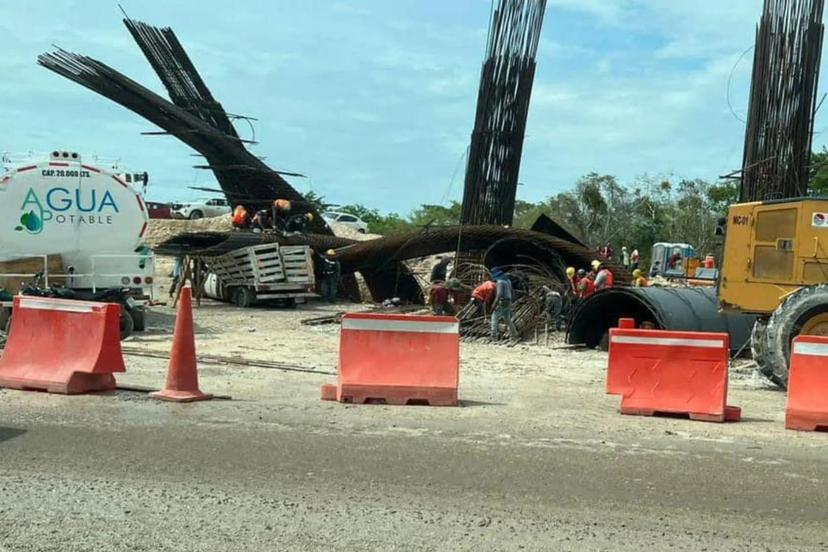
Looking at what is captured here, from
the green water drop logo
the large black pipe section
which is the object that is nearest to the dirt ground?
the large black pipe section

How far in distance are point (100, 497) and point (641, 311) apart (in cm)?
1309

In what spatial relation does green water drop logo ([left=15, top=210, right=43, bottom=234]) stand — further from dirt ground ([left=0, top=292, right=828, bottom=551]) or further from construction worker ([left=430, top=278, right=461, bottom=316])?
construction worker ([left=430, top=278, right=461, bottom=316])

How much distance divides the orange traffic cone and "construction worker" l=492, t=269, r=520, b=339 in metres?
9.45

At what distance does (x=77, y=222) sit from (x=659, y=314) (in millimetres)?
10890

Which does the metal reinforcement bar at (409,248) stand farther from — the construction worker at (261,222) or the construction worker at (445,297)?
the construction worker at (445,297)

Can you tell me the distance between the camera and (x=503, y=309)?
18.0 meters

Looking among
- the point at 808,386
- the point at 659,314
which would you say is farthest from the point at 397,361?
the point at 659,314

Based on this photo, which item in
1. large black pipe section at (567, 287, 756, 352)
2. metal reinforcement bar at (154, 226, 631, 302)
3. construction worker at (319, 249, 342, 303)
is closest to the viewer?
large black pipe section at (567, 287, 756, 352)

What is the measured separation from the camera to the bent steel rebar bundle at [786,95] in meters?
19.1

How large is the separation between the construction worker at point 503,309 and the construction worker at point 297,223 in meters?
11.3

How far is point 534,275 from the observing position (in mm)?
21562

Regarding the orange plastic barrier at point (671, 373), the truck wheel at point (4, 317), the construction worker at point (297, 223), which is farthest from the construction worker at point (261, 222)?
the orange plastic barrier at point (671, 373)

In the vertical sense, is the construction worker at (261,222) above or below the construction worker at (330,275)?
above

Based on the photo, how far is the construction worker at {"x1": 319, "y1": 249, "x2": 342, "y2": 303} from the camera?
27.0 meters
